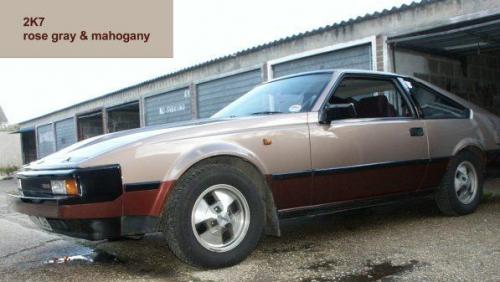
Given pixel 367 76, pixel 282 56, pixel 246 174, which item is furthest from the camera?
pixel 282 56

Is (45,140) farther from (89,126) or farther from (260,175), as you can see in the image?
(260,175)

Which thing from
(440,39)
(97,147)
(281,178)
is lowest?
(281,178)

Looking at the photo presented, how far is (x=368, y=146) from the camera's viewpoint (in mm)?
4320

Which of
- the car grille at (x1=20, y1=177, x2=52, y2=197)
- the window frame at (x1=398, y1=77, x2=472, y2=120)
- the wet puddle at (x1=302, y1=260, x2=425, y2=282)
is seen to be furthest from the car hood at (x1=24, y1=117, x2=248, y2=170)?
the window frame at (x1=398, y1=77, x2=472, y2=120)

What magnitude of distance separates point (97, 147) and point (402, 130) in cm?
273

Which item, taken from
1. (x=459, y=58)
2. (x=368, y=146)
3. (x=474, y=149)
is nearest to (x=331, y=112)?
(x=368, y=146)

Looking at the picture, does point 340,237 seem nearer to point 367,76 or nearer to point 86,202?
point 367,76

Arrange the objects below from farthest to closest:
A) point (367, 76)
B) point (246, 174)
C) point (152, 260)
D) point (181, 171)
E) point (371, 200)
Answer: point (367, 76)
point (371, 200)
point (152, 260)
point (246, 174)
point (181, 171)

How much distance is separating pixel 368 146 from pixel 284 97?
0.85m

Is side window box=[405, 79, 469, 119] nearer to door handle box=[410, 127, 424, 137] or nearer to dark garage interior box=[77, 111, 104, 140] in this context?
door handle box=[410, 127, 424, 137]

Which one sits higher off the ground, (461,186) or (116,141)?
(116,141)

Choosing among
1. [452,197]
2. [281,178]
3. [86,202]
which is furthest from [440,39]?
[86,202]

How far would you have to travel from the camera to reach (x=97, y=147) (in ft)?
11.5

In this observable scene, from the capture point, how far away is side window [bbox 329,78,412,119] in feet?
15.1
